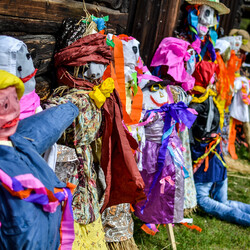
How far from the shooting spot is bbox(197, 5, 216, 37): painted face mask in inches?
142

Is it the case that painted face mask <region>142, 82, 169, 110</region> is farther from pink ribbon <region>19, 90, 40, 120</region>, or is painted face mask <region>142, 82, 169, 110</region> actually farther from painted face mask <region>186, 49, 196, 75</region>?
pink ribbon <region>19, 90, 40, 120</region>

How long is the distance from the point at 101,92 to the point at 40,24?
0.54 m

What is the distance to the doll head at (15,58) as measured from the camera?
155cm

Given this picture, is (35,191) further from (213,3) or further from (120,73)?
(213,3)

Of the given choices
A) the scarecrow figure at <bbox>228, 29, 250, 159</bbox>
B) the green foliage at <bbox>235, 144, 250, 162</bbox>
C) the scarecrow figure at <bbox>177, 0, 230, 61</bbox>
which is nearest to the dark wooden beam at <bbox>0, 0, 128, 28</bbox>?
the scarecrow figure at <bbox>177, 0, 230, 61</bbox>

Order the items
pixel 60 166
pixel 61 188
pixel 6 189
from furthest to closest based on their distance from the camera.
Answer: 1. pixel 60 166
2. pixel 61 188
3. pixel 6 189

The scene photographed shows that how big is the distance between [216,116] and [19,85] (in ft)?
9.25

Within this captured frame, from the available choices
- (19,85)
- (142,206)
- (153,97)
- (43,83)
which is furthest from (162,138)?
(19,85)

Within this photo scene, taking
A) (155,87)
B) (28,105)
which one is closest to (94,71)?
(28,105)

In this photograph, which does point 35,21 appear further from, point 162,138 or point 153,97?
point 162,138

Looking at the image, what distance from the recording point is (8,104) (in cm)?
127

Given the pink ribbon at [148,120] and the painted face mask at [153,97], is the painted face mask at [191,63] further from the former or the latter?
the pink ribbon at [148,120]

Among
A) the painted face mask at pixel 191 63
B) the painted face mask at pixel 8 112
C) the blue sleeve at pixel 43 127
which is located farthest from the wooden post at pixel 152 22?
the painted face mask at pixel 8 112

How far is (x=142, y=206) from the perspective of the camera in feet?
9.50
